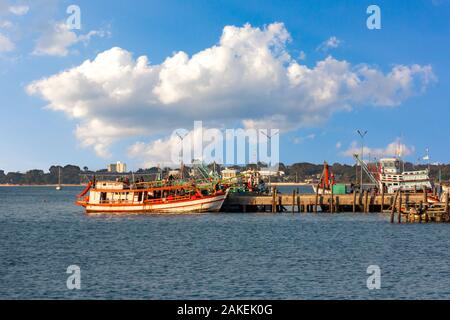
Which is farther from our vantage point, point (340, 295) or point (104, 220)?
point (104, 220)

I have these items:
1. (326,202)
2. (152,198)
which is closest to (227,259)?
(152,198)

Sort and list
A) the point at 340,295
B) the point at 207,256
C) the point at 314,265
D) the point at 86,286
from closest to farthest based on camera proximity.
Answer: the point at 340,295, the point at 86,286, the point at 314,265, the point at 207,256

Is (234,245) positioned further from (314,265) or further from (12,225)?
(12,225)

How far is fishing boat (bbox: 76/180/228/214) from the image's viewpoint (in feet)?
289

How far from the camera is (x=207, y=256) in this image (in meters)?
46.2

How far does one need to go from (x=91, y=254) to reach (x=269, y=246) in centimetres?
1435

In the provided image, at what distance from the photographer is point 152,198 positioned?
89.1 meters

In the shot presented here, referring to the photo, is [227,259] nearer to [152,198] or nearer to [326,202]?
[152,198]

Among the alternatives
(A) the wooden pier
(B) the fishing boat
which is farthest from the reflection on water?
(B) the fishing boat

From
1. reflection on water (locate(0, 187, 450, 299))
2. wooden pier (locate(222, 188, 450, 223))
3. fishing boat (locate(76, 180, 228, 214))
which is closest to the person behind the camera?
reflection on water (locate(0, 187, 450, 299))

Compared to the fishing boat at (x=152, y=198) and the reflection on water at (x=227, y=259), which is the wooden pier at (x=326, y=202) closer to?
the fishing boat at (x=152, y=198)

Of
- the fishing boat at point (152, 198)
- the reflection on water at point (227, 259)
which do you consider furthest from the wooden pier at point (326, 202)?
the reflection on water at point (227, 259)

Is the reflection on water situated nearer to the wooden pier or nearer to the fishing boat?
the wooden pier
